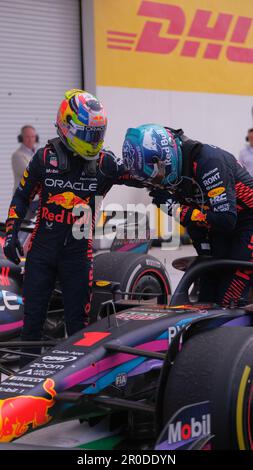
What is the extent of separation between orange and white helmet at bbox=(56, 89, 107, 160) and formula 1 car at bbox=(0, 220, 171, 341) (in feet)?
3.76

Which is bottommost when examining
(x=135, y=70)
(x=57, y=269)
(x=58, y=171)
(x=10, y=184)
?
(x=57, y=269)

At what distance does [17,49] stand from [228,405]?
10.7 metres

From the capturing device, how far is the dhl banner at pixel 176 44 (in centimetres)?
1356

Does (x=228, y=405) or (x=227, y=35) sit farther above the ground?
(x=227, y=35)

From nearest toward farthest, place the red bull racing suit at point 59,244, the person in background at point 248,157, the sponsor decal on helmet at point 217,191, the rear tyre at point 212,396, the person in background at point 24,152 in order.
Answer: the rear tyre at point 212,396
the sponsor decal on helmet at point 217,191
the red bull racing suit at point 59,244
the person in background at point 24,152
the person in background at point 248,157

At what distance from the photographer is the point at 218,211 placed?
4.19 m

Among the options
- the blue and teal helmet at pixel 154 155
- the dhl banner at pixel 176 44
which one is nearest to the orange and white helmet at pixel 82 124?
the blue and teal helmet at pixel 154 155

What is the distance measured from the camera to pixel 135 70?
13.9 metres

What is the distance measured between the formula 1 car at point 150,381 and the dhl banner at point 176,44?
997 centimetres

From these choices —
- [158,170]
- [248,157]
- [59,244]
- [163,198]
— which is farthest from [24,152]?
[158,170]

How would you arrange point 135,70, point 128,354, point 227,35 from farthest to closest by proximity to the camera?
1. point 227,35
2. point 135,70
3. point 128,354

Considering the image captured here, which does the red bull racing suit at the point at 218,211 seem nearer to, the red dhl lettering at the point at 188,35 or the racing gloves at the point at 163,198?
the racing gloves at the point at 163,198
